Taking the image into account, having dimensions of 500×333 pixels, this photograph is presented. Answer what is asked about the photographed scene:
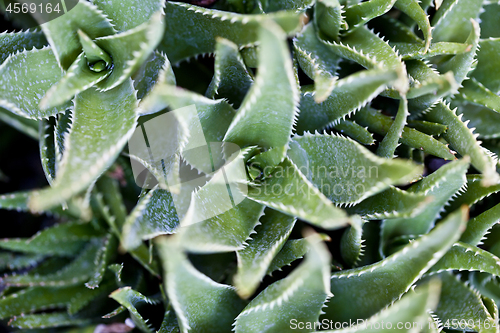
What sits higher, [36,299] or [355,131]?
[355,131]

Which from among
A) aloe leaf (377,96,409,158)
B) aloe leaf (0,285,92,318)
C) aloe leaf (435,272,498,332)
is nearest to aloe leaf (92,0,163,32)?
aloe leaf (377,96,409,158)

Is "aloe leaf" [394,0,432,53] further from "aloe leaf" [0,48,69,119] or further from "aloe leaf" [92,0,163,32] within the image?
"aloe leaf" [0,48,69,119]

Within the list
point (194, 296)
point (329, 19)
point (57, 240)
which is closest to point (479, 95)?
point (329, 19)

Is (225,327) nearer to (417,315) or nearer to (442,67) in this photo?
(417,315)

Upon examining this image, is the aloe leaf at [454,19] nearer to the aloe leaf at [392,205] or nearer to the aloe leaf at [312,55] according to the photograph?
the aloe leaf at [312,55]

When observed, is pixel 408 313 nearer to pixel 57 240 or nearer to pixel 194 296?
pixel 194 296

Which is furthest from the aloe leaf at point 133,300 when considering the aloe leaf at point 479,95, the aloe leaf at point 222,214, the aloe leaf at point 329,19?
the aloe leaf at point 479,95

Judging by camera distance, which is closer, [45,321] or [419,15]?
[419,15]
